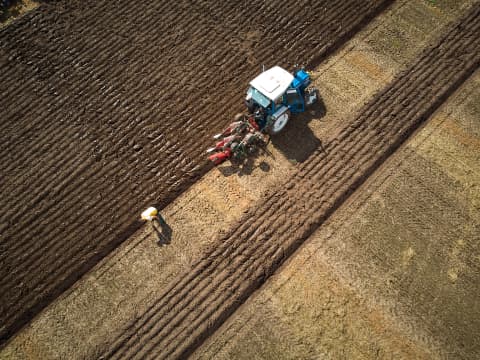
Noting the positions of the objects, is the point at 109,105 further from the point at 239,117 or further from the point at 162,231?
the point at 162,231

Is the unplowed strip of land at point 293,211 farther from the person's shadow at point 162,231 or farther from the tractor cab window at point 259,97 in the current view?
the tractor cab window at point 259,97

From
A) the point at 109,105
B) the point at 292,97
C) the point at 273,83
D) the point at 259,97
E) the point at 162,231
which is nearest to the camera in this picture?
the point at 162,231

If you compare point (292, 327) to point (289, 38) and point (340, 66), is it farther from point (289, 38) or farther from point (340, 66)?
point (289, 38)

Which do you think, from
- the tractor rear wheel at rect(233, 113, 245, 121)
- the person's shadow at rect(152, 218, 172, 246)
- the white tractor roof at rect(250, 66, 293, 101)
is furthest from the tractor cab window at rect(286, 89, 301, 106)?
the person's shadow at rect(152, 218, 172, 246)

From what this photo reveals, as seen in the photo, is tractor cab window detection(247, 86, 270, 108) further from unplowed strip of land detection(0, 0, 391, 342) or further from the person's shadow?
the person's shadow

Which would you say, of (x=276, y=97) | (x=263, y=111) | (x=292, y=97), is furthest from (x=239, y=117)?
(x=292, y=97)

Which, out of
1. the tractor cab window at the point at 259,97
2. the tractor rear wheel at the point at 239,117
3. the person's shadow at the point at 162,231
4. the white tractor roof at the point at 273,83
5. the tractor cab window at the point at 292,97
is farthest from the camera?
the tractor rear wheel at the point at 239,117

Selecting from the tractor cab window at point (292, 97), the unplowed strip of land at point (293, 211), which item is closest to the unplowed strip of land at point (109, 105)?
the tractor cab window at point (292, 97)
